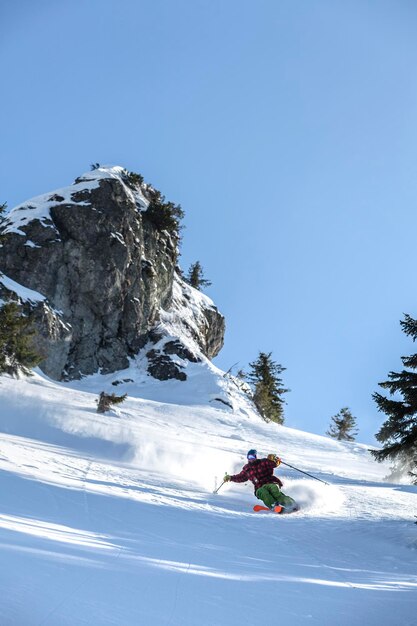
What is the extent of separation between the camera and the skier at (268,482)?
912 centimetres

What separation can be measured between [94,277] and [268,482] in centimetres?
3817

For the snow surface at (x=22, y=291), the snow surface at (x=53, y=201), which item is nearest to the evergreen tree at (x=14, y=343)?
the snow surface at (x=22, y=291)

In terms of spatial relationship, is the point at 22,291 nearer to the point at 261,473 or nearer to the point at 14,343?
the point at 14,343

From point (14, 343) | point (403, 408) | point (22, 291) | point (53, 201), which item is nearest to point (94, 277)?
point (22, 291)

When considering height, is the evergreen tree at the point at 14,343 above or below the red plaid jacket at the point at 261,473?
above

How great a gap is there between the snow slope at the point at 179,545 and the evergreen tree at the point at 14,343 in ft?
11.7

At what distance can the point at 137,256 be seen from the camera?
48.8m

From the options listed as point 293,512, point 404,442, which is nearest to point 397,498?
point 404,442

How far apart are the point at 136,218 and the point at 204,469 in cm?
4059

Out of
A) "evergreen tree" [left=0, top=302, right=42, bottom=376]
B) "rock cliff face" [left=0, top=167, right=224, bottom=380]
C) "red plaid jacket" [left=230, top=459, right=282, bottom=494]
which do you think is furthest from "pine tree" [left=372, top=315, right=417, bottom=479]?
"rock cliff face" [left=0, top=167, right=224, bottom=380]

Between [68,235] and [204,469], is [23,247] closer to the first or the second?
[68,235]

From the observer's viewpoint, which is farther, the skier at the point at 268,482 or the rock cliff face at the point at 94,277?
the rock cliff face at the point at 94,277

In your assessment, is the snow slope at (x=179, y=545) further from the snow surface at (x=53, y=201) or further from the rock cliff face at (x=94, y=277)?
the snow surface at (x=53, y=201)

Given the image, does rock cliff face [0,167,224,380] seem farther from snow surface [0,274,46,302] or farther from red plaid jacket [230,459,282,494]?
red plaid jacket [230,459,282,494]
